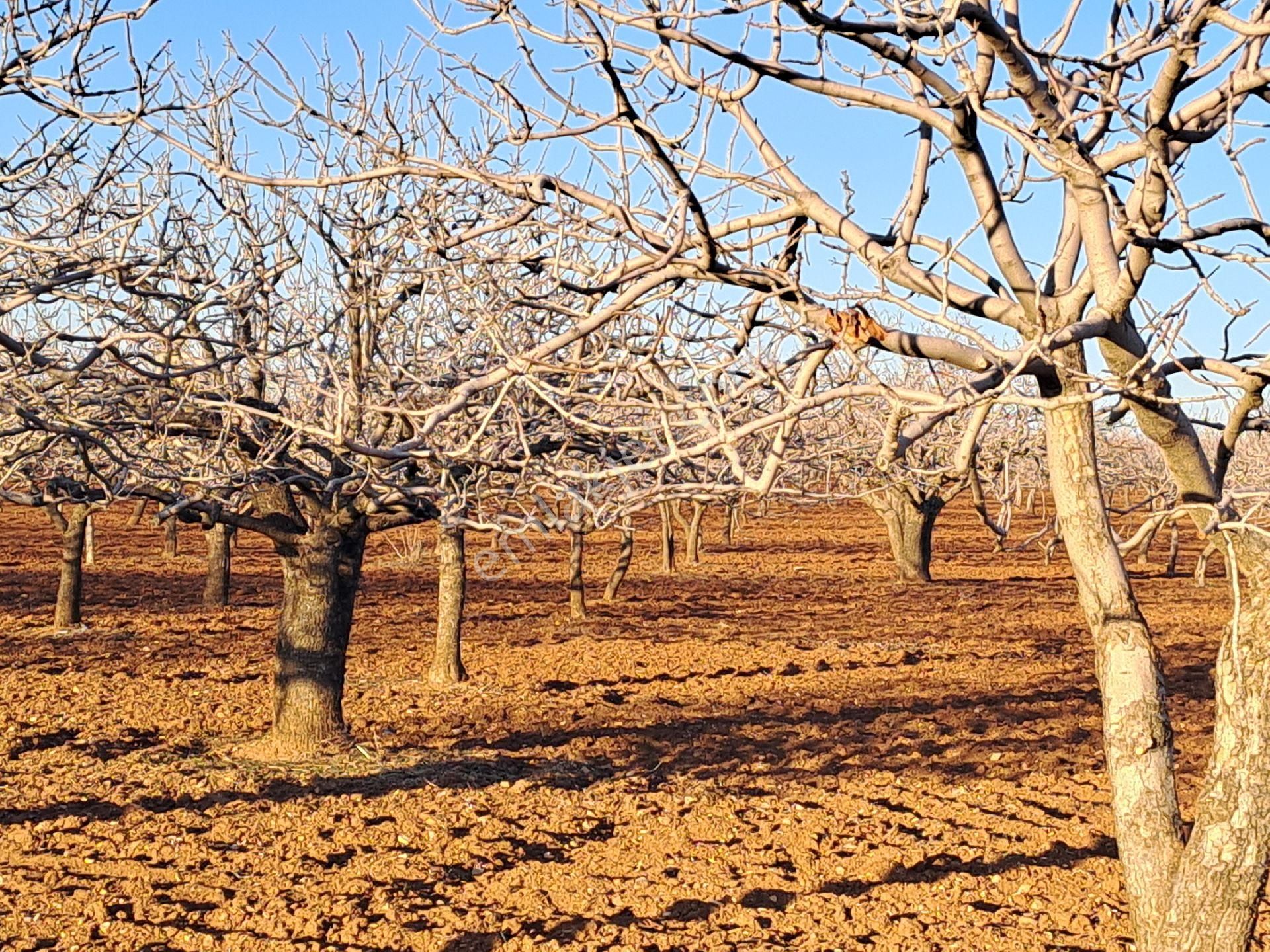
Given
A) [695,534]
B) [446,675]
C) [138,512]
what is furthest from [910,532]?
[138,512]

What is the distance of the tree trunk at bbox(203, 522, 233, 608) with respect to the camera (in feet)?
53.9

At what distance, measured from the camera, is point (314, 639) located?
27.7ft

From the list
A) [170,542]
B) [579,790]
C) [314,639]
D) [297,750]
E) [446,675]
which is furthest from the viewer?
[170,542]

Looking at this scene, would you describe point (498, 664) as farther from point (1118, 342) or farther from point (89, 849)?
point (1118, 342)

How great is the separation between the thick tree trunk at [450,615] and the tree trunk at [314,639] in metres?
2.32

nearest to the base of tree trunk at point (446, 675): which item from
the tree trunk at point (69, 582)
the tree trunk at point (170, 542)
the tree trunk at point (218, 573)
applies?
the tree trunk at point (69, 582)

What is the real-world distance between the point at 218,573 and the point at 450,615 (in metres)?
6.62

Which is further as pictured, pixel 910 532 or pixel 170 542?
pixel 170 542

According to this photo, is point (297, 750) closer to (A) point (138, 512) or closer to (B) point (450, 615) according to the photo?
(B) point (450, 615)

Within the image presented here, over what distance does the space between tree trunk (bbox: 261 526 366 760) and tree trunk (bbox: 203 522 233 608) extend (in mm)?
8266

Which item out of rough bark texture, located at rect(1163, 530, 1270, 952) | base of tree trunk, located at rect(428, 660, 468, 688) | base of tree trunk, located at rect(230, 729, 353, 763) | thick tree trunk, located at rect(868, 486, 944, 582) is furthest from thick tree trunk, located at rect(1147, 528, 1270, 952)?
thick tree trunk, located at rect(868, 486, 944, 582)

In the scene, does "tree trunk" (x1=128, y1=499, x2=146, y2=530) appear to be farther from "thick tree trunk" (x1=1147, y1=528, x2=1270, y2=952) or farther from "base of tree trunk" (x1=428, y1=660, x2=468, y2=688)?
"thick tree trunk" (x1=1147, y1=528, x2=1270, y2=952)

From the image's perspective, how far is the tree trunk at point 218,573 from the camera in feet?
53.9

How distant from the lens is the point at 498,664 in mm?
12570
